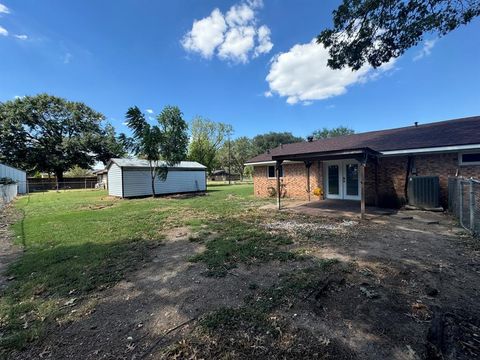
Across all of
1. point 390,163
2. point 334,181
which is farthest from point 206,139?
point 390,163

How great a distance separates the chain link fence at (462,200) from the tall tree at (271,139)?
46.9m

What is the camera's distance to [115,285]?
3748 millimetres

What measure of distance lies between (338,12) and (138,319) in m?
8.40

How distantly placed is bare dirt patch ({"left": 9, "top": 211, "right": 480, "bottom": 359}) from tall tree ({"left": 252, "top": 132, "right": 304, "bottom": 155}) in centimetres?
5131

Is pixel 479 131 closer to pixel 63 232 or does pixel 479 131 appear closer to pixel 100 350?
pixel 100 350

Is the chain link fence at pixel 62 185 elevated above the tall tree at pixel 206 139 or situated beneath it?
situated beneath

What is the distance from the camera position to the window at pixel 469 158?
8648 mm

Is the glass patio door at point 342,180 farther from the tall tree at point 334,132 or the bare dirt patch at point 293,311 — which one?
the tall tree at point 334,132

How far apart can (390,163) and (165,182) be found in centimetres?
1633

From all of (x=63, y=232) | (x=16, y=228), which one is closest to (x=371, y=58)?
(x=63, y=232)

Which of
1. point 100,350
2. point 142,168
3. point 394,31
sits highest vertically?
point 394,31

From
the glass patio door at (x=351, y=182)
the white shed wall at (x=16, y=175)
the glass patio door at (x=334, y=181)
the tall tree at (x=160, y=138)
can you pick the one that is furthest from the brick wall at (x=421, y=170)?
the white shed wall at (x=16, y=175)

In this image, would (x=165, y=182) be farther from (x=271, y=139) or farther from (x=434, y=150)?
(x=271, y=139)

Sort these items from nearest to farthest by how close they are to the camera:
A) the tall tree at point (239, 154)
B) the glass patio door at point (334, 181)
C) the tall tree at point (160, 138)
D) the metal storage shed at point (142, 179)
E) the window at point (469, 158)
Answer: the window at point (469, 158), the glass patio door at point (334, 181), the tall tree at point (160, 138), the metal storage shed at point (142, 179), the tall tree at point (239, 154)
